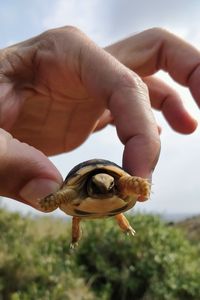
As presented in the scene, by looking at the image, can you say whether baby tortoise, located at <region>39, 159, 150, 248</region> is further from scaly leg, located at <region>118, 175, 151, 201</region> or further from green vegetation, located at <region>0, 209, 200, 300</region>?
green vegetation, located at <region>0, 209, 200, 300</region>

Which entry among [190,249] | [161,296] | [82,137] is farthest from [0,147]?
[190,249]

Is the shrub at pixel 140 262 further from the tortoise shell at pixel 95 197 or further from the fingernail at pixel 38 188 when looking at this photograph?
the fingernail at pixel 38 188

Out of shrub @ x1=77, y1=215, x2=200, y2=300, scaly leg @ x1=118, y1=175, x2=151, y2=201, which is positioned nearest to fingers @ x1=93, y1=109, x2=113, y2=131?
scaly leg @ x1=118, y1=175, x2=151, y2=201

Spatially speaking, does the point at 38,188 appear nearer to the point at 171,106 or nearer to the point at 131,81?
the point at 131,81

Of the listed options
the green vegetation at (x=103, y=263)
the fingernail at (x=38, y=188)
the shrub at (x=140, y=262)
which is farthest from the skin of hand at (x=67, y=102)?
the shrub at (x=140, y=262)

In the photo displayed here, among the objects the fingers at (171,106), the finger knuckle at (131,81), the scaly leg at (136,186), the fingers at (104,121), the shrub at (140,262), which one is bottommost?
the shrub at (140,262)

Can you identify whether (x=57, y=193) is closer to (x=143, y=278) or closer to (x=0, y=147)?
(x=0, y=147)
